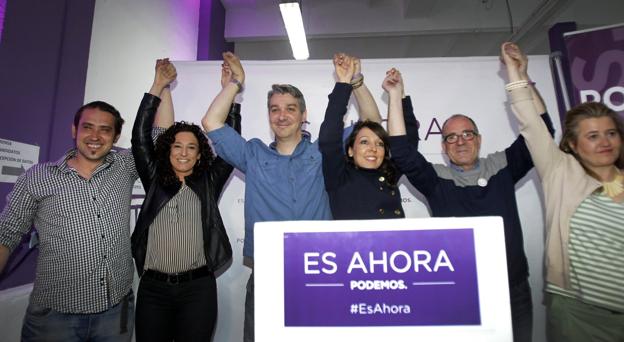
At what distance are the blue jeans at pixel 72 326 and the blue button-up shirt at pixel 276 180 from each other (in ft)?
2.52

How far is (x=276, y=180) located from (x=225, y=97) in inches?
25.9

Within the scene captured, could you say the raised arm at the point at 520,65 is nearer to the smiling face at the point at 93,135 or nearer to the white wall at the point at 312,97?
the white wall at the point at 312,97

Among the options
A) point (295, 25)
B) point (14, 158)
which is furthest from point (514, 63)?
point (14, 158)

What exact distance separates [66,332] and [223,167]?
1137mm

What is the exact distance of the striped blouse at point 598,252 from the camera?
4.29ft

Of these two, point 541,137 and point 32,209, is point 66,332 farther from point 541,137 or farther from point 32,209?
point 541,137

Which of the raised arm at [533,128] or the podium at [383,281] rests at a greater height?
the raised arm at [533,128]

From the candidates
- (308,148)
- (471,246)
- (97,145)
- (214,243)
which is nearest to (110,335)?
(214,243)

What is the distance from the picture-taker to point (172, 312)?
5.53 feet

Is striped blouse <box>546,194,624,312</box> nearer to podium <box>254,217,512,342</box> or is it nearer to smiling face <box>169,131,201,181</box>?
podium <box>254,217,512,342</box>

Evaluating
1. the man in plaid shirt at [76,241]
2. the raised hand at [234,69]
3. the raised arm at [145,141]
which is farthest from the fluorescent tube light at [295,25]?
the man in plaid shirt at [76,241]

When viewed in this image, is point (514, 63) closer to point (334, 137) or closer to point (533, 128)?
point (533, 128)

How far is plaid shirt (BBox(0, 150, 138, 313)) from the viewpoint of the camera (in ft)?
5.08

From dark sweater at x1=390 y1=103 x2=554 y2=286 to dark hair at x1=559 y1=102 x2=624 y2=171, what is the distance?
0.16 m
